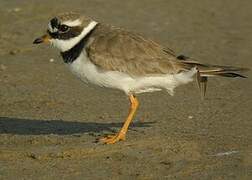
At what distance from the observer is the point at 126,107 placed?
9.91 m

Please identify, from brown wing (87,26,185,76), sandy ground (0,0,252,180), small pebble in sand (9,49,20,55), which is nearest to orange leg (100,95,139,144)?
sandy ground (0,0,252,180)

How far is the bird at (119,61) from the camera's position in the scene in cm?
812

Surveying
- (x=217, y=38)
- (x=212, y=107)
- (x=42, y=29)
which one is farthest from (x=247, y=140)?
(x=42, y=29)

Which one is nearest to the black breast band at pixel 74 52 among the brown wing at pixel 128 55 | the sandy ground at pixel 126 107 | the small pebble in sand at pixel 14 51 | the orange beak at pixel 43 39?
the brown wing at pixel 128 55

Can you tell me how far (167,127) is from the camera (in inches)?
352

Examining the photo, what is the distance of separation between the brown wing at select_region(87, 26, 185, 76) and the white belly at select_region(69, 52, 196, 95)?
0.19 ft

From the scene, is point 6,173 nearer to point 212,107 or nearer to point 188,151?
point 188,151

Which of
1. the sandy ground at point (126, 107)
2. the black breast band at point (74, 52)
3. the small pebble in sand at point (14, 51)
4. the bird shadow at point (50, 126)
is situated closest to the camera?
the sandy ground at point (126, 107)

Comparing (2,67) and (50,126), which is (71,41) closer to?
(50,126)

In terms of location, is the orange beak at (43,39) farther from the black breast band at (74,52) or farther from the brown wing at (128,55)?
the brown wing at (128,55)

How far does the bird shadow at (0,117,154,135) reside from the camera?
8766mm

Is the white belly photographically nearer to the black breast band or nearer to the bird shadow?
the black breast band

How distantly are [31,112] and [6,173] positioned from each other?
7.48 ft

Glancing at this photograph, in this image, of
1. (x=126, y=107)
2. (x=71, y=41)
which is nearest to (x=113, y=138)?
(x=71, y=41)
